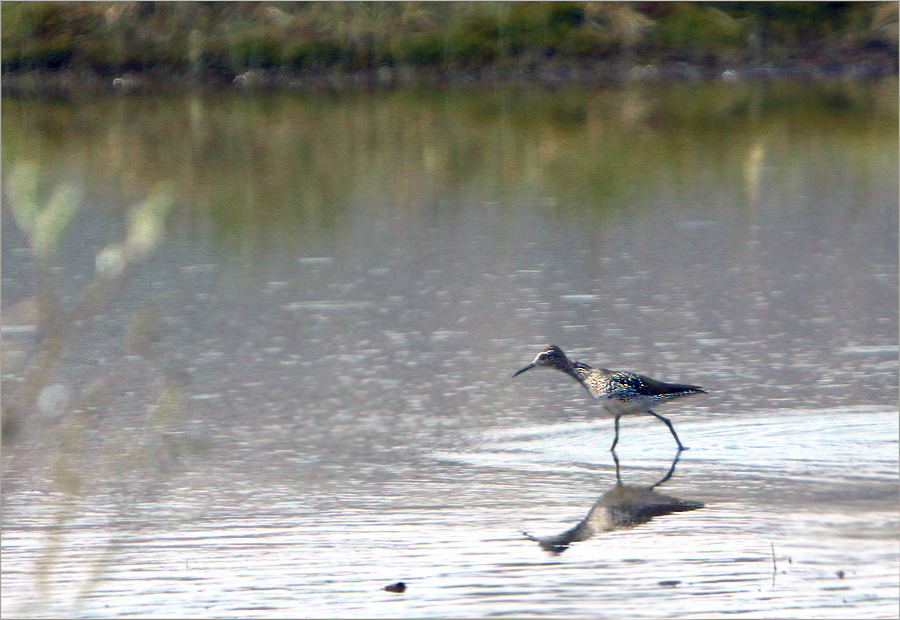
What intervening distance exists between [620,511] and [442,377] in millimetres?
3966

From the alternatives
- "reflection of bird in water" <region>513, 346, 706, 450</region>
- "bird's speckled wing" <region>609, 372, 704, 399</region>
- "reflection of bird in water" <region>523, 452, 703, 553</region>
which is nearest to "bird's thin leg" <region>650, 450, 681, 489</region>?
"reflection of bird in water" <region>523, 452, 703, 553</region>

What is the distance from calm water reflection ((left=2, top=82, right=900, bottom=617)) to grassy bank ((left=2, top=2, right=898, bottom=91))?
10744 mm

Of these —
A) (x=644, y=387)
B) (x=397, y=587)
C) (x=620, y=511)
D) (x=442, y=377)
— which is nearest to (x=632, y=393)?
(x=644, y=387)

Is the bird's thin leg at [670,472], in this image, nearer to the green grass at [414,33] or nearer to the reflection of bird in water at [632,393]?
the reflection of bird in water at [632,393]

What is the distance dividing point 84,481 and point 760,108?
2494 centimetres

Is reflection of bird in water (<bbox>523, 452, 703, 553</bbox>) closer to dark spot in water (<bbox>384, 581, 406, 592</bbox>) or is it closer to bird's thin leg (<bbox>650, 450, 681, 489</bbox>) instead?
bird's thin leg (<bbox>650, 450, 681, 489</bbox>)

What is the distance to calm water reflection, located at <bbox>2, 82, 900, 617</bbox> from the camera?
685 centimetres

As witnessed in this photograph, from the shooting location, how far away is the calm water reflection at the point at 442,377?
6852mm

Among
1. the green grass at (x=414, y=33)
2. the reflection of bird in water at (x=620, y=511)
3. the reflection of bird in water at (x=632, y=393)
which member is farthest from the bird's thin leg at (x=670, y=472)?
the green grass at (x=414, y=33)

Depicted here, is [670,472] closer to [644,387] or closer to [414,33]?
[644,387]

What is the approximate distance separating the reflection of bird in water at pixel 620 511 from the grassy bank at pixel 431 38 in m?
28.9

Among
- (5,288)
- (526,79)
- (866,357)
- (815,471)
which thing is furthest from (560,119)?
(815,471)

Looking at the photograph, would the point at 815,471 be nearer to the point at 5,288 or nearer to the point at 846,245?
the point at 846,245

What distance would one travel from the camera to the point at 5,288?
52.8 feet
